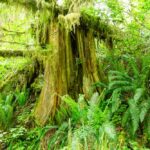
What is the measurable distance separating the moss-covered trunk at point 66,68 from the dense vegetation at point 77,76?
0.02m

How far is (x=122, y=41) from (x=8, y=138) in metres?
3.09

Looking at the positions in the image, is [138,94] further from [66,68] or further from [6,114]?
[6,114]

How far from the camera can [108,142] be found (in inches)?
166

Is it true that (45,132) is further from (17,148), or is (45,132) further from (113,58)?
(113,58)

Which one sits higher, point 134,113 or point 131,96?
point 131,96

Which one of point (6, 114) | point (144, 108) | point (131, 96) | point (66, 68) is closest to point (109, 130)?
point (144, 108)

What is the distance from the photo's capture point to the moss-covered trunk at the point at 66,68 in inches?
214

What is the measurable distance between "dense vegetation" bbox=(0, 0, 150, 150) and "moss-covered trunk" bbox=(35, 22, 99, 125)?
0.06ft

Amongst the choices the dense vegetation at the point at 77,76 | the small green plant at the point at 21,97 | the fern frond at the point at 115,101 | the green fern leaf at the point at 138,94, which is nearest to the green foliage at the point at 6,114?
the dense vegetation at the point at 77,76

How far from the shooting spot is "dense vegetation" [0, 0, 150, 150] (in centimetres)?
456

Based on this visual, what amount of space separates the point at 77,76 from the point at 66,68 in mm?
325

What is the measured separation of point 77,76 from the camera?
5.82m

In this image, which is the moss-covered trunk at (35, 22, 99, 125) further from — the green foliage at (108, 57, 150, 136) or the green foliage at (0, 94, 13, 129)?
the green foliage at (0, 94, 13, 129)

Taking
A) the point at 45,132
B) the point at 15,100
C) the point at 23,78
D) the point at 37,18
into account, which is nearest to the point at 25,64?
the point at 23,78
